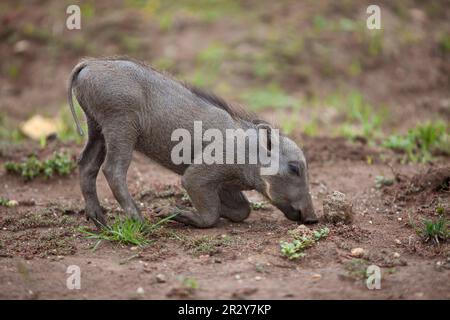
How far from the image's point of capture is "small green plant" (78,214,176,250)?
5.20 m

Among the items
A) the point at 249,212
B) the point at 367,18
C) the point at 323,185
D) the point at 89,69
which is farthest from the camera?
the point at 367,18

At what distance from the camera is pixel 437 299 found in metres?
4.27

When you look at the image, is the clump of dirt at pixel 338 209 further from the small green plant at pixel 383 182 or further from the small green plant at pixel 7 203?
the small green plant at pixel 7 203

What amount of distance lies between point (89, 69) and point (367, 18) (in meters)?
7.55

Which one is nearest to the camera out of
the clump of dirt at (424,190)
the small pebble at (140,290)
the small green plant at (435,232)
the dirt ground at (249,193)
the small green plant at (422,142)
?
the small pebble at (140,290)

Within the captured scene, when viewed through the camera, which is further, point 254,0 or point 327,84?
point 254,0

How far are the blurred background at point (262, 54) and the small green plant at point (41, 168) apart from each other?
2.12 m

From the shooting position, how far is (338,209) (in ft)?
18.4

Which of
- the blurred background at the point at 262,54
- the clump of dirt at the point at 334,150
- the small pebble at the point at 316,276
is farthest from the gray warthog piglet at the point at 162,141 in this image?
the blurred background at the point at 262,54

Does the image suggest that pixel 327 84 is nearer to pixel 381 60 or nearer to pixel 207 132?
pixel 381 60

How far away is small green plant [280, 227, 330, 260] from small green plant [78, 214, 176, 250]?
1111 millimetres

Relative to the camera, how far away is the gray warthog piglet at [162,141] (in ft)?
18.1

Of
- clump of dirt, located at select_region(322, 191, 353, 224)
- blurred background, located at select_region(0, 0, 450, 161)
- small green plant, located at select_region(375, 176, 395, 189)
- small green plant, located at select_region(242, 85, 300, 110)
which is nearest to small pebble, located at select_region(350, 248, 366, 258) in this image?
clump of dirt, located at select_region(322, 191, 353, 224)
